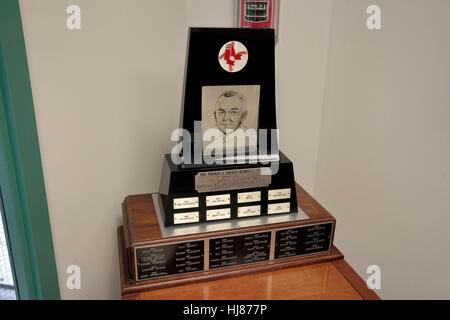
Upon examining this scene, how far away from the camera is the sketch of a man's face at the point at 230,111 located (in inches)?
43.8

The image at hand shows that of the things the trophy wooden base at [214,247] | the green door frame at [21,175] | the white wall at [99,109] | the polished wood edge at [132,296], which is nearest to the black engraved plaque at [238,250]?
the trophy wooden base at [214,247]

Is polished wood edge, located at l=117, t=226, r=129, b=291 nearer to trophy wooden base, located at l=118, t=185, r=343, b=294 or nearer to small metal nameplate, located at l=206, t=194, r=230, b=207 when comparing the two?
trophy wooden base, located at l=118, t=185, r=343, b=294

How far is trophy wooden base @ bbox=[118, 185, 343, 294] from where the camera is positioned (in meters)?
1.06

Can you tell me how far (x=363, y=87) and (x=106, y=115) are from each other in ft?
3.06

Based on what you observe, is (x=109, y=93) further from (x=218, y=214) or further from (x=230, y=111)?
(x=218, y=214)

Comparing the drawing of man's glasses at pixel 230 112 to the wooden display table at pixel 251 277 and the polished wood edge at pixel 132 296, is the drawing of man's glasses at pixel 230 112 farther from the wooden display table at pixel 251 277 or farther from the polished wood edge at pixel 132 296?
the polished wood edge at pixel 132 296

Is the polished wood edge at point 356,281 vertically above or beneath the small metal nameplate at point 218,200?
beneath

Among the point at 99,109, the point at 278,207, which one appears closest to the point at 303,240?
the point at 278,207

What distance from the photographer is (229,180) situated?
112 centimetres

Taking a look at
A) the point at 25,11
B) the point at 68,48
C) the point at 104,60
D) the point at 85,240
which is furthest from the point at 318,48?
the point at 85,240

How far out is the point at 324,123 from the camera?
164cm

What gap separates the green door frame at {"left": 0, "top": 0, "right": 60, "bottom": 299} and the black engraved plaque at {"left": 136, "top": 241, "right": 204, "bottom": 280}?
471 millimetres

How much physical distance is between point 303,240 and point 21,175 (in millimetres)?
900

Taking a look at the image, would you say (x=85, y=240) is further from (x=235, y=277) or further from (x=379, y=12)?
(x=379, y=12)
